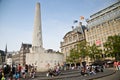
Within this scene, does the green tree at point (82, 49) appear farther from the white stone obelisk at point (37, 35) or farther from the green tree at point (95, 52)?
the white stone obelisk at point (37, 35)

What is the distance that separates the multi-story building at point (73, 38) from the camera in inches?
2601

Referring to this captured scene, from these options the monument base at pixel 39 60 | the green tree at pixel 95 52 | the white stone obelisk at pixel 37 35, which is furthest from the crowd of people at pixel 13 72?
the green tree at pixel 95 52

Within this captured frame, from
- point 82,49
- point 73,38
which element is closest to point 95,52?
point 82,49

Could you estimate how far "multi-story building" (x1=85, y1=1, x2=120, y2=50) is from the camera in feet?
157

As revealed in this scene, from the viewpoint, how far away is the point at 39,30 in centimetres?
2580

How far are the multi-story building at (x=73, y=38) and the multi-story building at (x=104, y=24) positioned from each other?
475cm

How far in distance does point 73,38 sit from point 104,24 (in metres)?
20.4

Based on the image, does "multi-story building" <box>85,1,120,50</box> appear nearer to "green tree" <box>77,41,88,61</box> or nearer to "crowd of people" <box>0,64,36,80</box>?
"green tree" <box>77,41,88,61</box>

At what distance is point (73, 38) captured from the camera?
6912 cm

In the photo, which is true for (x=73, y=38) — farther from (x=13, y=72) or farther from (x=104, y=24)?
(x=13, y=72)

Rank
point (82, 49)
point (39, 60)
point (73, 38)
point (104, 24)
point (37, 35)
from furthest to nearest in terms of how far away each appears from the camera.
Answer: point (73, 38) < point (104, 24) < point (82, 49) < point (37, 35) < point (39, 60)

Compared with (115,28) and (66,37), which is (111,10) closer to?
(115,28)

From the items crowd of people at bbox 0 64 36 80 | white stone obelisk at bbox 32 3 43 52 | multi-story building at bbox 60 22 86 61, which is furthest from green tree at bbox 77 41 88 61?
crowd of people at bbox 0 64 36 80

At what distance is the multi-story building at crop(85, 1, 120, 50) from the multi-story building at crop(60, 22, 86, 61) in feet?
15.6
